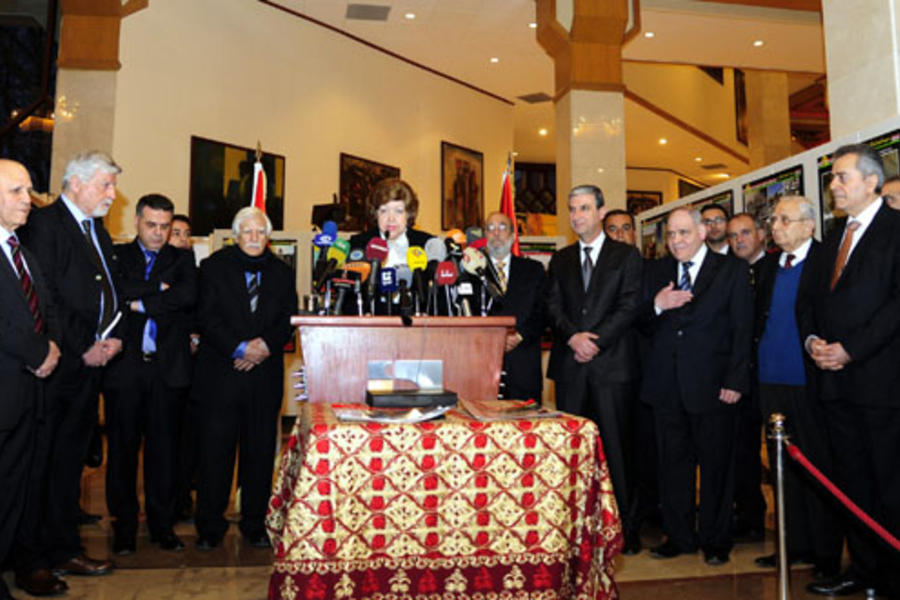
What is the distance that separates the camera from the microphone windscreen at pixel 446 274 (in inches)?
99.2

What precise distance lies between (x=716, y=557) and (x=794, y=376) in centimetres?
98

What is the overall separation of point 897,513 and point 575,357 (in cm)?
153

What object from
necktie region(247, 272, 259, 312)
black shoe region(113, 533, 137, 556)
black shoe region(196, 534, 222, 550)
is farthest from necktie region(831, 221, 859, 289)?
black shoe region(113, 533, 137, 556)

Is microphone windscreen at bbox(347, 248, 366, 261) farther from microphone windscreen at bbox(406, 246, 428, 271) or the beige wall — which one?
the beige wall

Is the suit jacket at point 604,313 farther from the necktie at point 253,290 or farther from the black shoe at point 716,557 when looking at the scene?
the necktie at point 253,290

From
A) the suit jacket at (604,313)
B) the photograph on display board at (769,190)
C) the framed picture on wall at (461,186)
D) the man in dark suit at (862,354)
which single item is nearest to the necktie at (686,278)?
the suit jacket at (604,313)

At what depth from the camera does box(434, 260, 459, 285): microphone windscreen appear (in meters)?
2.52

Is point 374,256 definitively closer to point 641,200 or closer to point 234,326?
point 234,326

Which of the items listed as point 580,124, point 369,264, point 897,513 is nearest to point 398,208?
point 369,264

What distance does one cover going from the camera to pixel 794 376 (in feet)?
11.4

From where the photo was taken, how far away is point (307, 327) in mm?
2359

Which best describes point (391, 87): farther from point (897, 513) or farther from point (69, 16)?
point (897, 513)

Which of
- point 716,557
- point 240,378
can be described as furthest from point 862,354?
point 240,378

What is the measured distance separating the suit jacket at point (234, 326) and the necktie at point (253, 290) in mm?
22
